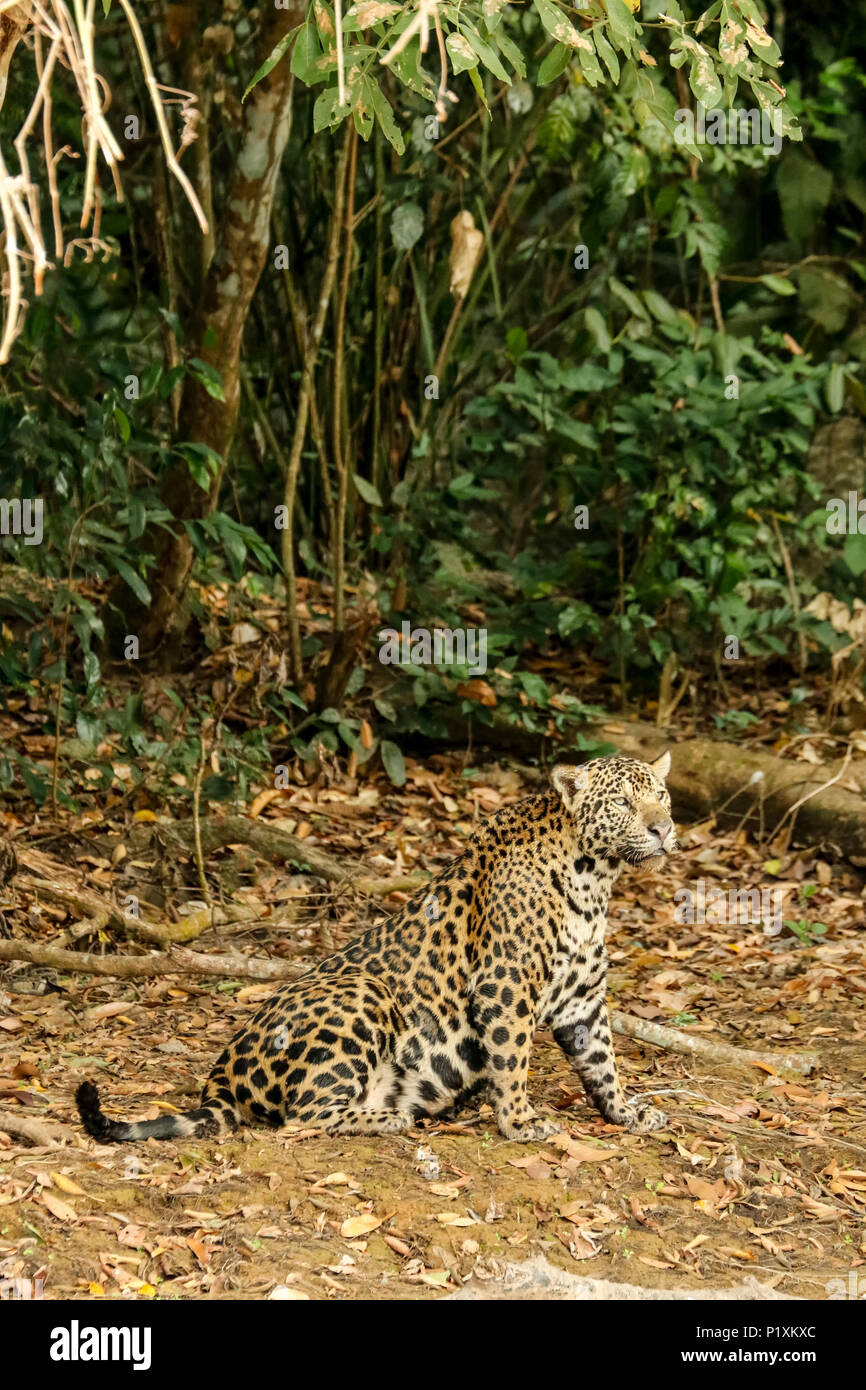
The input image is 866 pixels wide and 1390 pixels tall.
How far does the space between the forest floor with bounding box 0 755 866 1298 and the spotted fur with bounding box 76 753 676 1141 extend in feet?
0.45

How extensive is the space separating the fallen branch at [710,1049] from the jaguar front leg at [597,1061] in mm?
617

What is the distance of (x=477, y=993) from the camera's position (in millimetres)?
4969

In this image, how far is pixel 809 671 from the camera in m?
10.4

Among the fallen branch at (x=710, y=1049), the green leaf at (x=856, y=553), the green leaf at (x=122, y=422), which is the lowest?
the fallen branch at (x=710, y=1049)

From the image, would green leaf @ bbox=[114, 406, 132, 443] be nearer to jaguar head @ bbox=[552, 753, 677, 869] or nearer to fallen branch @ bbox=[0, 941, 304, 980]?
fallen branch @ bbox=[0, 941, 304, 980]

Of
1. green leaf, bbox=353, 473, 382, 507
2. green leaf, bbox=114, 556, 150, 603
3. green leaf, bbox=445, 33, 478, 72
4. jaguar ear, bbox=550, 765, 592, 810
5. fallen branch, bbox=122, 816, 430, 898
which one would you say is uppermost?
green leaf, bbox=445, 33, 478, 72

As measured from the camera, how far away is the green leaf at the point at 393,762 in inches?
335

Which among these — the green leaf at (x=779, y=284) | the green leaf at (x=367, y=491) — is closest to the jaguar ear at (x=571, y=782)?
the green leaf at (x=367, y=491)

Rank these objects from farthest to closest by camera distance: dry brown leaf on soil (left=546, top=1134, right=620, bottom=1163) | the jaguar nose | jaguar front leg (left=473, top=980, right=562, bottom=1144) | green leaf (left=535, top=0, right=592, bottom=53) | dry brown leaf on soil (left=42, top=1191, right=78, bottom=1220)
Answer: the jaguar nose → jaguar front leg (left=473, top=980, right=562, bottom=1144) → dry brown leaf on soil (left=546, top=1134, right=620, bottom=1163) → dry brown leaf on soil (left=42, top=1191, right=78, bottom=1220) → green leaf (left=535, top=0, right=592, bottom=53)

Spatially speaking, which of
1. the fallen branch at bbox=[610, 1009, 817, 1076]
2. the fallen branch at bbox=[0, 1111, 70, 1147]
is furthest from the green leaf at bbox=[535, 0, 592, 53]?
the fallen branch at bbox=[610, 1009, 817, 1076]

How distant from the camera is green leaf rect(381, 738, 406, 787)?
8516 millimetres

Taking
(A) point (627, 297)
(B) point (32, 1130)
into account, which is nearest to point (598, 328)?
(A) point (627, 297)

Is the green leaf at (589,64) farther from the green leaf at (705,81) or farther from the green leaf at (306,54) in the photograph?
the green leaf at (306,54)

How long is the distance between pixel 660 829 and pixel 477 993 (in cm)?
82
